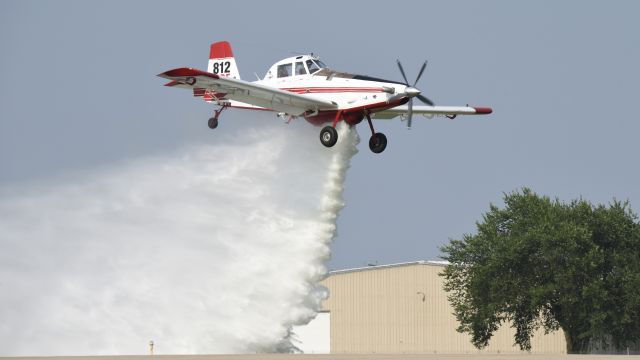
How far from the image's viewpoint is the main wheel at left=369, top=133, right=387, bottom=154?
45.7 meters

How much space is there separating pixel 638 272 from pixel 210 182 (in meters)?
33.0

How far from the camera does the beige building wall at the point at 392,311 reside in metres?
80.6

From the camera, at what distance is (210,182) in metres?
49.0

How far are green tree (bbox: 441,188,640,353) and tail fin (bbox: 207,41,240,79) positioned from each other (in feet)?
89.4

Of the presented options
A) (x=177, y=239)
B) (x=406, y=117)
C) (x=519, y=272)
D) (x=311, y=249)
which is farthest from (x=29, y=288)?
(x=519, y=272)

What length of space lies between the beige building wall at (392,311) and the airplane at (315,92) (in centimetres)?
3487

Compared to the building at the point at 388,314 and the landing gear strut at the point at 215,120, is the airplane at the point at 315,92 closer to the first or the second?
the landing gear strut at the point at 215,120

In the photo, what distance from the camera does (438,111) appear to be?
1972 inches

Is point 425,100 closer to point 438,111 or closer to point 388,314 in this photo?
point 438,111

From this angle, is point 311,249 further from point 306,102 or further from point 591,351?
point 591,351

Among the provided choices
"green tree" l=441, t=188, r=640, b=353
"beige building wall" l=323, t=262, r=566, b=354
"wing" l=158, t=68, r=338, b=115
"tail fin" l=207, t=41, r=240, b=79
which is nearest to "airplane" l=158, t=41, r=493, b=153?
"wing" l=158, t=68, r=338, b=115

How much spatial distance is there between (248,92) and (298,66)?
7.26 ft

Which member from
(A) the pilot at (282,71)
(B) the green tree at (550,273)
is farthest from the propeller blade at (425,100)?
(B) the green tree at (550,273)

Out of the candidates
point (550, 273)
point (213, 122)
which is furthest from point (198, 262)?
point (550, 273)
